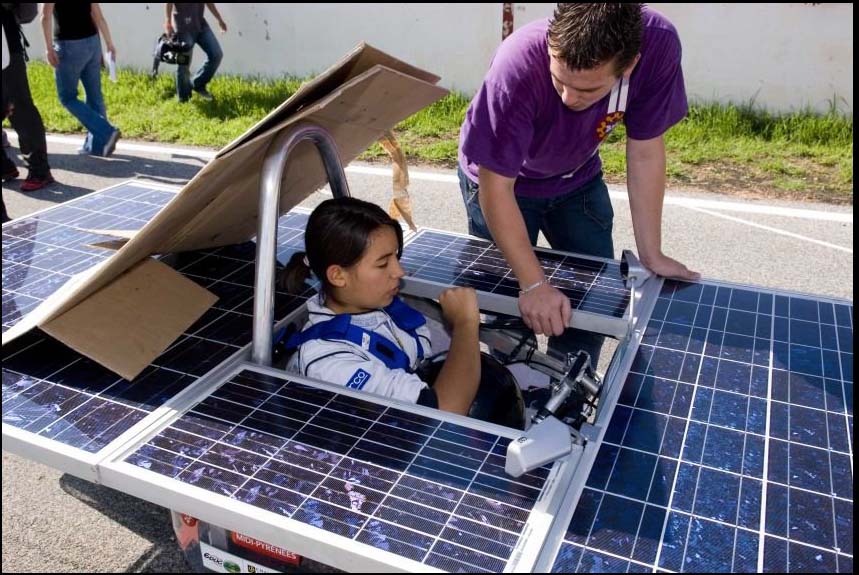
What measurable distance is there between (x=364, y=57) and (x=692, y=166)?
17.4 ft

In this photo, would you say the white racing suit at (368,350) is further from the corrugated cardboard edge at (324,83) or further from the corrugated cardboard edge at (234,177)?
the corrugated cardboard edge at (324,83)

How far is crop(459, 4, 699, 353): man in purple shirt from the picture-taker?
2.22 m

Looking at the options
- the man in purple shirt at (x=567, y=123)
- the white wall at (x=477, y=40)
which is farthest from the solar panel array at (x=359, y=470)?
the white wall at (x=477, y=40)

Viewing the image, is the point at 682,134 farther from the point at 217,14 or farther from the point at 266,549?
the point at 266,549

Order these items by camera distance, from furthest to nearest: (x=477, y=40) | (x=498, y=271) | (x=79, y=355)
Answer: (x=477, y=40) → (x=498, y=271) → (x=79, y=355)

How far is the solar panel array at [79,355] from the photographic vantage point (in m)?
1.94

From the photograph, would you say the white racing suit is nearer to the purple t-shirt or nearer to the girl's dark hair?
the girl's dark hair

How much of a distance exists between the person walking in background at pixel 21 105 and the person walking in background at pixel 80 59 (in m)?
0.36

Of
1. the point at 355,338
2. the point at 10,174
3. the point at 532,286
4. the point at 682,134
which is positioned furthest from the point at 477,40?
the point at 355,338

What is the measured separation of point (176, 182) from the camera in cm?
678

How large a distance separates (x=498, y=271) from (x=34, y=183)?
5277mm

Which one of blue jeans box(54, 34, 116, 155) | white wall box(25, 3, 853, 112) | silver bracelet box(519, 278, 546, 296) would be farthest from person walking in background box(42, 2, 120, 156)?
silver bracelet box(519, 278, 546, 296)

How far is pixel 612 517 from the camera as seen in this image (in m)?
1.60

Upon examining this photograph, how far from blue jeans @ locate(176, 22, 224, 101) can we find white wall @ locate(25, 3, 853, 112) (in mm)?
805
